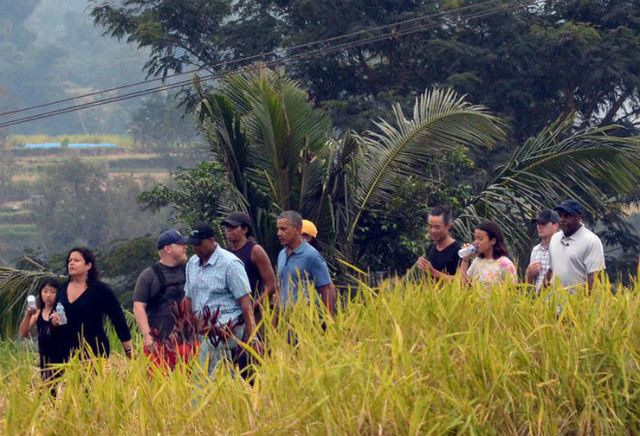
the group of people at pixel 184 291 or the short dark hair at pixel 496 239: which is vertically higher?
the group of people at pixel 184 291

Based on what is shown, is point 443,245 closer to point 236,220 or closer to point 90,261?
point 236,220

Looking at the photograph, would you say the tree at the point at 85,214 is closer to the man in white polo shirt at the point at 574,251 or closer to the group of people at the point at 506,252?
the group of people at the point at 506,252

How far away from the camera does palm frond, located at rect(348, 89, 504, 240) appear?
11328mm

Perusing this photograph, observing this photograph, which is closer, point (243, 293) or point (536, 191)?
point (243, 293)

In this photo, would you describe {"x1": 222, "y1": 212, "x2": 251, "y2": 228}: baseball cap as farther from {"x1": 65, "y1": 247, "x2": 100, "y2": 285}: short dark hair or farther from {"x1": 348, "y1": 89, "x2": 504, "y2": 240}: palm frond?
{"x1": 348, "y1": 89, "x2": 504, "y2": 240}: palm frond

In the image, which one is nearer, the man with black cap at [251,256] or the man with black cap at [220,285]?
the man with black cap at [220,285]

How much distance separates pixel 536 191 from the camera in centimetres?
1161

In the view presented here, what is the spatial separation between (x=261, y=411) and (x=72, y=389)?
840mm

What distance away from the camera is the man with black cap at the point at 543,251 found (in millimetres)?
7449

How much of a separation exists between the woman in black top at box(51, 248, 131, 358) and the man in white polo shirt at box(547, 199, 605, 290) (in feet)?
7.87

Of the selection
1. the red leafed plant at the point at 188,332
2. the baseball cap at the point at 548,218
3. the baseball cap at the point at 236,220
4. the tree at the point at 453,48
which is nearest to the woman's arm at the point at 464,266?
the baseball cap at the point at 548,218

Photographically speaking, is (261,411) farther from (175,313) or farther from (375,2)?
(375,2)

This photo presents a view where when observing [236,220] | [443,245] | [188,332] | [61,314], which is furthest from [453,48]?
[188,332]

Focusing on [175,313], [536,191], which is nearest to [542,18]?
[536,191]
